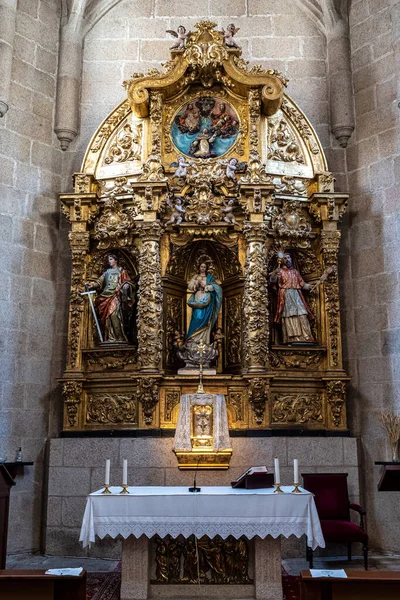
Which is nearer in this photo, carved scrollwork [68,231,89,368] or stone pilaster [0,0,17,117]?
carved scrollwork [68,231,89,368]

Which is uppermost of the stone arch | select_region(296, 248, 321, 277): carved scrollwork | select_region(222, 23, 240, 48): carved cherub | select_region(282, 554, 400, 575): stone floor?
the stone arch

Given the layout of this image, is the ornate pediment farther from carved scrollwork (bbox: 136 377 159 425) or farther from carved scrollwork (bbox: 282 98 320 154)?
carved scrollwork (bbox: 136 377 159 425)

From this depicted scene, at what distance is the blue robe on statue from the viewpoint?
32.0ft

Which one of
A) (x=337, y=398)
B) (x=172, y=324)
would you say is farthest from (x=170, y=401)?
(x=337, y=398)

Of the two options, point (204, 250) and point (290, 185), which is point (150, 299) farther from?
point (290, 185)

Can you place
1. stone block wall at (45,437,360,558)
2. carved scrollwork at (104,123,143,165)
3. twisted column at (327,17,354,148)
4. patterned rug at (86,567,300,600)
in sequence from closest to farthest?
patterned rug at (86,567,300,600) < stone block wall at (45,437,360,558) < carved scrollwork at (104,123,143,165) < twisted column at (327,17,354,148)

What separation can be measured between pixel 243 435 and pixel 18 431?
3.34 meters

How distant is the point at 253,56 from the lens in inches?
441

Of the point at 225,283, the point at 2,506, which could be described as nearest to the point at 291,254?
the point at 225,283

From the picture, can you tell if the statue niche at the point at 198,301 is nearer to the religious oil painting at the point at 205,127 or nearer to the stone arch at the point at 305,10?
the religious oil painting at the point at 205,127

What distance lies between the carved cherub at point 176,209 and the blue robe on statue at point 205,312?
1.15 meters

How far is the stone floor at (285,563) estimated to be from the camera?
805 centimetres

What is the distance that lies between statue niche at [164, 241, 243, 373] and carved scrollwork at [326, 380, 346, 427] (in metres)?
1.68

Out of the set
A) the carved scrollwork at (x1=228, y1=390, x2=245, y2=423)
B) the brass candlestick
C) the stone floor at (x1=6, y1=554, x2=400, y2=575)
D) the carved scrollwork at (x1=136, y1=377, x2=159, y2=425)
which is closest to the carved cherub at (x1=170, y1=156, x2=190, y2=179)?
the brass candlestick
